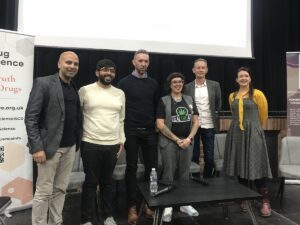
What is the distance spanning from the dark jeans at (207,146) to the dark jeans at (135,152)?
0.64 m

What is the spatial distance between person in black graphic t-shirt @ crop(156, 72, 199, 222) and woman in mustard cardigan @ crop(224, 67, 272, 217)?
0.46 m

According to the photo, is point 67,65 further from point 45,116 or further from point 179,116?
point 179,116

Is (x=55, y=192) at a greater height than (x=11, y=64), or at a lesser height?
lesser

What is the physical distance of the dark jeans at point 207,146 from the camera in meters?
3.18

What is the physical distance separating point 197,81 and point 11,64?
5.79 feet

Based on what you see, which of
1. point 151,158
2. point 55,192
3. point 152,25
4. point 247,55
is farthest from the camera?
point 247,55

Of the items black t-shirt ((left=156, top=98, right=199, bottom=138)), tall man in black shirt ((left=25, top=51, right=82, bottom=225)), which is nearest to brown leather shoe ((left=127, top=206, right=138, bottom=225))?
tall man in black shirt ((left=25, top=51, right=82, bottom=225))

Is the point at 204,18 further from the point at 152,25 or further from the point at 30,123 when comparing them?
the point at 30,123

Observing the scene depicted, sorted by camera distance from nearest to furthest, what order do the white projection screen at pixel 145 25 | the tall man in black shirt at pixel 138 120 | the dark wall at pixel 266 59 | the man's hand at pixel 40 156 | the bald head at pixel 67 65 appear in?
the man's hand at pixel 40 156 < the bald head at pixel 67 65 < the tall man in black shirt at pixel 138 120 < the white projection screen at pixel 145 25 < the dark wall at pixel 266 59

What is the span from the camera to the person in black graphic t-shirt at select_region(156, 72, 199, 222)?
8.95 ft

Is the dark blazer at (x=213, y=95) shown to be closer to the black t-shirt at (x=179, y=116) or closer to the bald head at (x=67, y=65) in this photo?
the black t-shirt at (x=179, y=116)

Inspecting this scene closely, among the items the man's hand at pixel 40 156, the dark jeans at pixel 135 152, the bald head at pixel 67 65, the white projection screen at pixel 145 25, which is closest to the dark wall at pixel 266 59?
the white projection screen at pixel 145 25

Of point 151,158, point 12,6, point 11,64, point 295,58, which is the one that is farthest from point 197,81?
point 12,6

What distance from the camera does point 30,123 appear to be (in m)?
2.12
